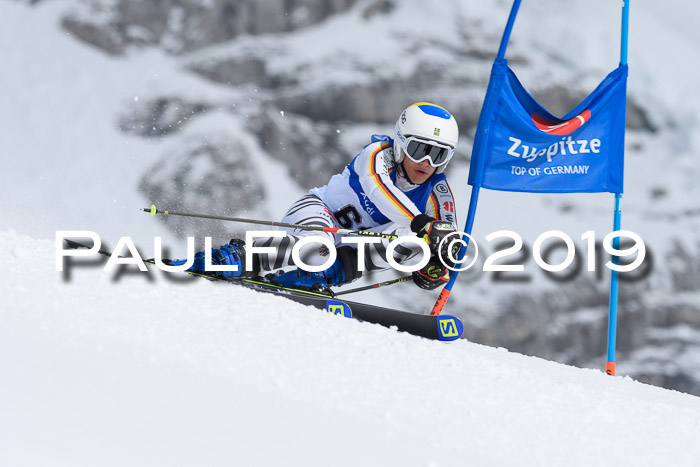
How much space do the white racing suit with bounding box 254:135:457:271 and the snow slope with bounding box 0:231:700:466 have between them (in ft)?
5.75

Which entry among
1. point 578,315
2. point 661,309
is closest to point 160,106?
point 578,315

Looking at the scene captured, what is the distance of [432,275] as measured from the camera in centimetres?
651

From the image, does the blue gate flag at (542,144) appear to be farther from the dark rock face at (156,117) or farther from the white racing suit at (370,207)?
the dark rock face at (156,117)

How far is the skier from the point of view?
6152 millimetres

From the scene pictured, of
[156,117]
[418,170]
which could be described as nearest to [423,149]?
[418,170]

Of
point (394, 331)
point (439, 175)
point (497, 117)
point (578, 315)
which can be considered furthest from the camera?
point (578, 315)

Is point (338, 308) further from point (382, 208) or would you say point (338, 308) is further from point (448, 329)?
point (382, 208)

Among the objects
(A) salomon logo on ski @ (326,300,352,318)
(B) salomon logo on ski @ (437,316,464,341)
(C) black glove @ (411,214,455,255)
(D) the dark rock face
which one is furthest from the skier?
(D) the dark rock face

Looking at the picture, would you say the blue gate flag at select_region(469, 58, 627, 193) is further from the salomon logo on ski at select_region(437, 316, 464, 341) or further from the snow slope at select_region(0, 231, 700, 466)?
the snow slope at select_region(0, 231, 700, 466)

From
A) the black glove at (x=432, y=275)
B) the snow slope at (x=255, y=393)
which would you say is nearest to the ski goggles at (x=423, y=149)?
the black glove at (x=432, y=275)

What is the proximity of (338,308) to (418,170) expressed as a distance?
4.95 ft

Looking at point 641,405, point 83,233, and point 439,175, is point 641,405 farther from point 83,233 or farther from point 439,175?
point 83,233

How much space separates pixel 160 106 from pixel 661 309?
51.6 m

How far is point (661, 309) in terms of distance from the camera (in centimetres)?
7212
